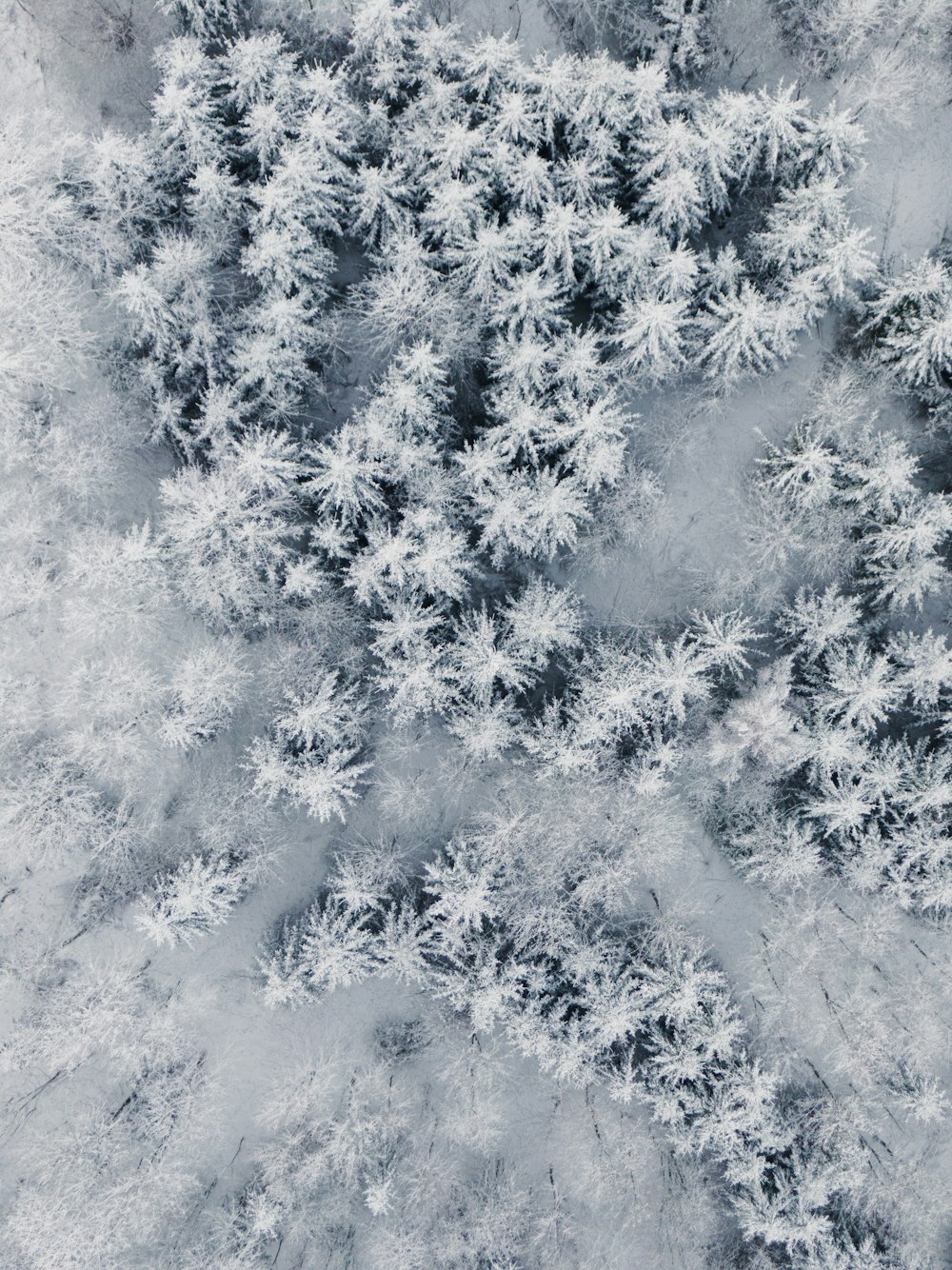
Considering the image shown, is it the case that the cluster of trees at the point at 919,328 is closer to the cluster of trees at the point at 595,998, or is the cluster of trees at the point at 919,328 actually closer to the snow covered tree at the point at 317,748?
the cluster of trees at the point at 595,998

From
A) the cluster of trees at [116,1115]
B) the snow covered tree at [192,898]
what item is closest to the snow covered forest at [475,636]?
the cluster of trees at [116,1115]

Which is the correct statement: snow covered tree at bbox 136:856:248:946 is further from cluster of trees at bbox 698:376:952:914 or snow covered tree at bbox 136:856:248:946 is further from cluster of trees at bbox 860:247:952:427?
cluster of trees at bbox 860:247:952:427

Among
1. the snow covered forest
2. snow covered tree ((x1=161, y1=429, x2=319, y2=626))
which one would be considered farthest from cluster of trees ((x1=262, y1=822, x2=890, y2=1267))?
snow covered tree ((x1=161, y1=429, x2=319, y2=626))

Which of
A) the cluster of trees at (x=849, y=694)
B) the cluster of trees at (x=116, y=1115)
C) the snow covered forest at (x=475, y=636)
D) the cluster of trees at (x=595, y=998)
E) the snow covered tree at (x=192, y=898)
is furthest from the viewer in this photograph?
the cluster of trees at (x=116, y=1115)

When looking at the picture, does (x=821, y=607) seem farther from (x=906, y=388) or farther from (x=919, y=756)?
(x=906, y=388)

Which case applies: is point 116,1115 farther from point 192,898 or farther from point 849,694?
point 849,694

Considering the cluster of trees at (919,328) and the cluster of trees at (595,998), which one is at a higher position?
the cluster of trees at (919,328)

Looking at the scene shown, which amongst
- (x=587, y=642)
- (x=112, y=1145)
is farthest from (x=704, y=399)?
(x=112, y=1145)
